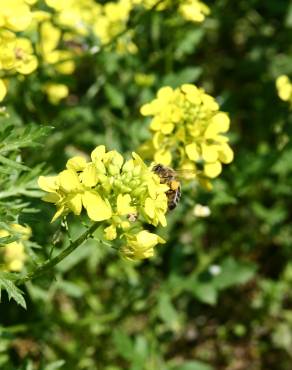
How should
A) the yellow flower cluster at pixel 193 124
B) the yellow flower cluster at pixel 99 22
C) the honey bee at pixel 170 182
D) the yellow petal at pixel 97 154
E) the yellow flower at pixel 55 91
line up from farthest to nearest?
the yellow flower at pixel 55 91 < the yellow flower cluster at pixel 99 22 < the yellow flower cluster at pixel 193 124 < the honey bee at pixel 170 182 < the yellow petal at pixel 97 154

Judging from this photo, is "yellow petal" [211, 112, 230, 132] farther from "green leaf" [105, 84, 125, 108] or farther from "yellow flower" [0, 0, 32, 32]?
"green leaf" [105, 84, 125, 108]

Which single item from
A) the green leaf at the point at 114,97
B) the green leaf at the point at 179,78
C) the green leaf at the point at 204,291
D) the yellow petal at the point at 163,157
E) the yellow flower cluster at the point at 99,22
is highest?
the yellow petal at the point at 163,157

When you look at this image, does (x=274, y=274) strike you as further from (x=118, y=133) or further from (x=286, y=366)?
(x=118, y=133)

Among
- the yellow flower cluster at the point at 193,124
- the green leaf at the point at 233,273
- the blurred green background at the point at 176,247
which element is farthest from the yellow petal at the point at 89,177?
the green leaf at the point at 233,273

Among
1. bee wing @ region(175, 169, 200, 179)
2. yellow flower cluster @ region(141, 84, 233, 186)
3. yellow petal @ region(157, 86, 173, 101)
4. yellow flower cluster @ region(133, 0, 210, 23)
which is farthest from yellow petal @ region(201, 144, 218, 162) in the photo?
yellow flower cluster @ region(133, 0, 210, 23)

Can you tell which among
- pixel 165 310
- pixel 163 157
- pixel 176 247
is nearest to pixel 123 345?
pixel 165 310

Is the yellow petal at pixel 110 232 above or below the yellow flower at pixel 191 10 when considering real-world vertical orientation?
below

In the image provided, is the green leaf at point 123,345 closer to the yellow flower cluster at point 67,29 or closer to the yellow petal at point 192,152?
the yellow petal at point 192,152

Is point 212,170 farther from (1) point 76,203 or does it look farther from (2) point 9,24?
(2) point 9,24
